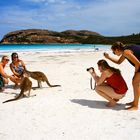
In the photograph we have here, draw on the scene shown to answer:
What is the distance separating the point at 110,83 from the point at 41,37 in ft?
229

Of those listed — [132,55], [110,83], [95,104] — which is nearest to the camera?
[132,55]

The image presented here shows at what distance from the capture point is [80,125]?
199 inches

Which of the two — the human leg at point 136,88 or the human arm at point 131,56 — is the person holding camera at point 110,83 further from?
the human arm at point 131,56

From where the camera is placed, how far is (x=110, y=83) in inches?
239

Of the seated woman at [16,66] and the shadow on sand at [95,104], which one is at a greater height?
the seated woman at [16,66]

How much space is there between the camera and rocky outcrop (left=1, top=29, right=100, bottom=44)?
2881 inches

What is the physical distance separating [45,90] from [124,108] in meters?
2.57

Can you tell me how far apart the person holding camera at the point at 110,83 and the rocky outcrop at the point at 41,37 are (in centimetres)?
6591

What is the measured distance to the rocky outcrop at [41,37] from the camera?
240 ft

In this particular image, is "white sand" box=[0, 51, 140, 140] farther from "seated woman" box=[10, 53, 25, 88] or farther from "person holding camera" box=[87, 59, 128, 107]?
"seated woman" box=[10, 53, 25, 88]

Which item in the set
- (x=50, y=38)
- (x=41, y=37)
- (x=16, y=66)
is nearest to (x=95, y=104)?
(x=16, y=66)

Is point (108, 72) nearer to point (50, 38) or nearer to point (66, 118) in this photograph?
point (66, 118)

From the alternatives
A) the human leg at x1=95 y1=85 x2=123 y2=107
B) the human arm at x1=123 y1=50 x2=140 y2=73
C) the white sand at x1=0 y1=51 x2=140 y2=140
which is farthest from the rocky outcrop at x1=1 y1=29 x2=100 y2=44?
the human arm at x1=123 y1=50 x2=140 y2=73

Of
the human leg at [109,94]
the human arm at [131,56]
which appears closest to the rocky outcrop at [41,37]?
the human leg at [109,94]
